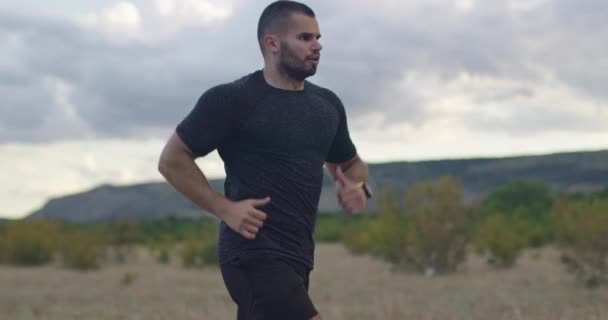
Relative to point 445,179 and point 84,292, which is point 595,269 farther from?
point 84,292

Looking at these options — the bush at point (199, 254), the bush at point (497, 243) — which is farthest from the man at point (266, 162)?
the bush at point (199, 254)

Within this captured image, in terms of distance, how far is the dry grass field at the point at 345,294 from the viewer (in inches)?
389

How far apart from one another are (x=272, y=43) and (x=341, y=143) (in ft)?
2.02

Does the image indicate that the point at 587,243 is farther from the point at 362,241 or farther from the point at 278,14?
the point at 278,14

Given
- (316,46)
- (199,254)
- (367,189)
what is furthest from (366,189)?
(199,254)

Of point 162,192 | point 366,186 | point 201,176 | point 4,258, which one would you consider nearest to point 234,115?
point 201,176

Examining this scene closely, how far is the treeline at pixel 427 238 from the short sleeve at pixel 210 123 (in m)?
11.3

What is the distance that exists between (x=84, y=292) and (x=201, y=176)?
11936mm

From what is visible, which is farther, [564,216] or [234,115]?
[564,216]

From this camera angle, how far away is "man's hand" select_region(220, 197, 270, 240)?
11.4 ft

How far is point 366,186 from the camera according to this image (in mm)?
4094

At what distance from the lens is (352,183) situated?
405 centimetres

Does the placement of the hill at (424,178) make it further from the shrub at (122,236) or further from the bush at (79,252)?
the bush at (79,252)

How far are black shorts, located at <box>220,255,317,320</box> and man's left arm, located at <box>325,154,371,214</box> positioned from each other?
0.45m
